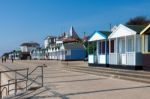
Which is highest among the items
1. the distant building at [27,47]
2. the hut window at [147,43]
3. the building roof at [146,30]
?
the distant building at [27,47]

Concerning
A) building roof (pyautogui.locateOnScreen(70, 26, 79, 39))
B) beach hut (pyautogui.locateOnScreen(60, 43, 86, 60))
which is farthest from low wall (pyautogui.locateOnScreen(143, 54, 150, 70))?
building roof (pyautogui.locateOnScreen(70, 26, 79, 39))

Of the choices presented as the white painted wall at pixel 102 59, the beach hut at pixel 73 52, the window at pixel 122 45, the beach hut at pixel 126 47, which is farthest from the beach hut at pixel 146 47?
the beach hut at pixel 73 52

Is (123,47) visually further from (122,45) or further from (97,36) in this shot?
(97,36)

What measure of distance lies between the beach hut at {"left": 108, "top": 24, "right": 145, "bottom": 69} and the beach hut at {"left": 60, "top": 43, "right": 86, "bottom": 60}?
37.5m

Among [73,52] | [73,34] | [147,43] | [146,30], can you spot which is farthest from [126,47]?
[73,34]

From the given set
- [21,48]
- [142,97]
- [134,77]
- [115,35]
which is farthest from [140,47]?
[21,48]

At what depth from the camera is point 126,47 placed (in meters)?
23.7

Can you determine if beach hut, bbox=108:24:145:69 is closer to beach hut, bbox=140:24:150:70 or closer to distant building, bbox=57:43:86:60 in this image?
beach hut, bbox=140:24:150:70

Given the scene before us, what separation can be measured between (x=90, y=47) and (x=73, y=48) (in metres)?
29.5

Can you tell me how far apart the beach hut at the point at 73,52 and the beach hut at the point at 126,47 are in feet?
123

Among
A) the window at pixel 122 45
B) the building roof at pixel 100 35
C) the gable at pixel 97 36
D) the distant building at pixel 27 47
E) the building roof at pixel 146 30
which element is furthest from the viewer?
the distant building at pixel 27 47

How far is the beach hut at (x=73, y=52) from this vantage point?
64375 millimetres

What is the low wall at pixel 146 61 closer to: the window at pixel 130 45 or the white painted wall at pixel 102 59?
the window at pixel 130 45

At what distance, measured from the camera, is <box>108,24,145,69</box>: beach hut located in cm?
2175
